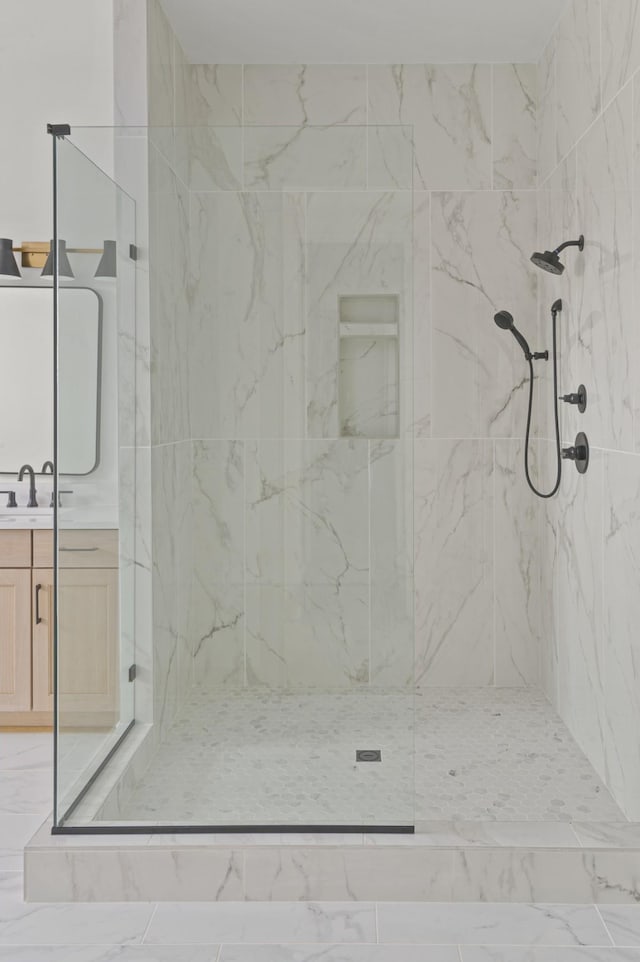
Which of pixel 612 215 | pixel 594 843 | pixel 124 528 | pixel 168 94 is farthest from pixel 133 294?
pixel 594 843

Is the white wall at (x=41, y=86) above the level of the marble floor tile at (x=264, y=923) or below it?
above

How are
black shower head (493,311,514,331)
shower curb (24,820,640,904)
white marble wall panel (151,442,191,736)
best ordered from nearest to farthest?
shower curb (24,820,640,904), white marble wall panel (151,442,191,736), black shower head (493,311,514,331)

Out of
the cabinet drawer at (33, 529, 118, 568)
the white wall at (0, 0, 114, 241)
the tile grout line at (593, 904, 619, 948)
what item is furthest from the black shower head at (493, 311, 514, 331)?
the tile grout line at (593, 904, 619, 948)

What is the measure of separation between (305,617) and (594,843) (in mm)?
922

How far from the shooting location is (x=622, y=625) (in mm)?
2684

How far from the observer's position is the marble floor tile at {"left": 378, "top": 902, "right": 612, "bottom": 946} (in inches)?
83.6

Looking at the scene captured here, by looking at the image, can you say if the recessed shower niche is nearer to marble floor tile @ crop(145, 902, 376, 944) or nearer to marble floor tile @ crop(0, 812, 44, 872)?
marble floor tile @ crop(145, 902, 376, 944)

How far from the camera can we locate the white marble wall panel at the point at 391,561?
240 cm

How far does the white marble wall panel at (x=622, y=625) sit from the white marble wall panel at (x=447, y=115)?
5.37 ft

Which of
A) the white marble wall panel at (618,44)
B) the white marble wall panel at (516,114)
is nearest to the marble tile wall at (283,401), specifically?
the white marble wall panel at (618,44)

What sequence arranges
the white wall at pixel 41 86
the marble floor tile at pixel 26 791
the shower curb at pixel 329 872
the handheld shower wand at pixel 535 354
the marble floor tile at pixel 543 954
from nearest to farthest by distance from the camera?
the marble floor tile at pixel 543 954 < the shower curb at pixel 329 872 < the marble floor tile at pixel 26 791 < the handheld shower wand at pixel 535 354 < the white wall at pixel 41 86

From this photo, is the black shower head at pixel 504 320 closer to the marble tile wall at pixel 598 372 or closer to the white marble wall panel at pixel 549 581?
the marble tile wall at pixel 598 372

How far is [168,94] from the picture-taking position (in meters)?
3.38

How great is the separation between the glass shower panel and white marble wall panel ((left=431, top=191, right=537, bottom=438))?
1.68 m
